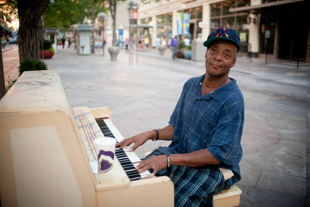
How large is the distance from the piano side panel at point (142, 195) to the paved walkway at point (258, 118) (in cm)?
178

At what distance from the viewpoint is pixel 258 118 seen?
21.7ft

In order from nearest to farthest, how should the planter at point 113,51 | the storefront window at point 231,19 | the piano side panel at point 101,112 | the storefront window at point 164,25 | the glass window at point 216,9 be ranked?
the piano side panel at point 101,112 → the planter at point 113,51 → the storefront window at point 231,19 → the glass window at point 216,9 → the storefront window at point 164,25

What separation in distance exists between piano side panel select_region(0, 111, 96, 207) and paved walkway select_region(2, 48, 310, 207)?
7.27 feet

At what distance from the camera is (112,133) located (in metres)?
2.67

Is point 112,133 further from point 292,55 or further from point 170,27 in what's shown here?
point 170,27

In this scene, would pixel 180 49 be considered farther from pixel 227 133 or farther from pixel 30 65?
pixel 227 133

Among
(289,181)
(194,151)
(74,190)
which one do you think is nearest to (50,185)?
(74,190)

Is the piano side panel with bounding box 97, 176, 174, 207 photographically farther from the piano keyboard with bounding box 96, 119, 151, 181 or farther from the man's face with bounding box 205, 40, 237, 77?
the man's face with bounding box 205, 40, 237, 77

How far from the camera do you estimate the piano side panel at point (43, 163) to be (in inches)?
56.6

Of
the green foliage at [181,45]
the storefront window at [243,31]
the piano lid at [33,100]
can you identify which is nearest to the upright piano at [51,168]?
the piano lid at [33,100]

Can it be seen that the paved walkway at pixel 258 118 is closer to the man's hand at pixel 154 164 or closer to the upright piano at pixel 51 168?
the man's hand at pixel 154 164

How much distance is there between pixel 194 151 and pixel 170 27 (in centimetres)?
3961

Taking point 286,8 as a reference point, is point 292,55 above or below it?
below

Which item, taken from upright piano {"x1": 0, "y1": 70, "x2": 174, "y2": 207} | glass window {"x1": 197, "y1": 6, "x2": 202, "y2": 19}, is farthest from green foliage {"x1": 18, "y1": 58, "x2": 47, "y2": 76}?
glass window {"x1": 197, "y1": 6, "x2": 202, "y2": 19}
